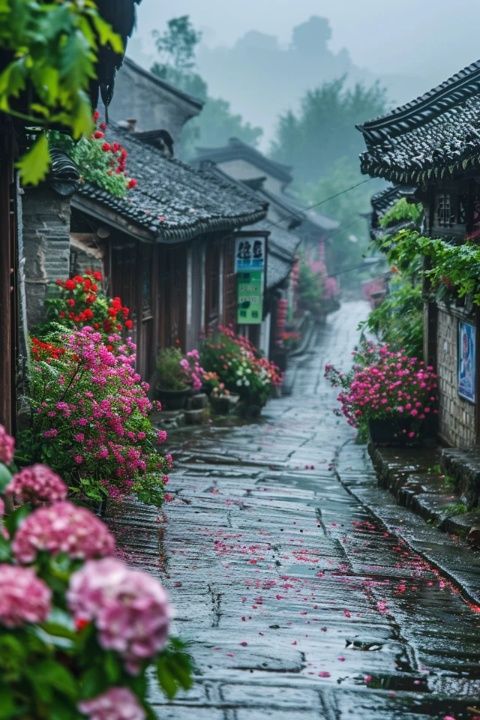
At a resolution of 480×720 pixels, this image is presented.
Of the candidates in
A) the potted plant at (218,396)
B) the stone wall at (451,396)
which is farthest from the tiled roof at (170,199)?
the stone wall at (451,396)

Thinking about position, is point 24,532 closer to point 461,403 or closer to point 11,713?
point 11,713

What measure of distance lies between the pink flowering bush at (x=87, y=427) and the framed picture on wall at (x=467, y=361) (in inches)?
206

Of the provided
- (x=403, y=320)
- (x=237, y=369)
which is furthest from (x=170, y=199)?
(x=403, y=320)

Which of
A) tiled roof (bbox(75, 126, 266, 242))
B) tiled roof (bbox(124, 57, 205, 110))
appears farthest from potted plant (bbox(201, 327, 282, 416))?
tiled roof (bbox(124, 57, 205, 110))

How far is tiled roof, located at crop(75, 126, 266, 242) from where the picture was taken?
54.1 feet

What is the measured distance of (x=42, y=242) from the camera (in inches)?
557

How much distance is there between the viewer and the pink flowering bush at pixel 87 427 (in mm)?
9289

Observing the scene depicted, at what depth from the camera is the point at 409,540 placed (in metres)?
10.7

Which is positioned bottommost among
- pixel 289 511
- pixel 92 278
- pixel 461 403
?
pixel 289 511

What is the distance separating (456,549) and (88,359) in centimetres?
382

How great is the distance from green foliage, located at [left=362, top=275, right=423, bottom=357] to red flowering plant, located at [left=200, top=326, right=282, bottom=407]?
13.3 ft

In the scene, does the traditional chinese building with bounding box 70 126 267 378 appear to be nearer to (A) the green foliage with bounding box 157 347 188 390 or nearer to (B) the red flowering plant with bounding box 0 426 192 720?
(A) the green foliage with bounding box 157 347 188 390

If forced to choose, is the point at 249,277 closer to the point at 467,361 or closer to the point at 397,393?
the point at 397,393

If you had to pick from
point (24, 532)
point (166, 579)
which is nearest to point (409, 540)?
point (166, 579)
